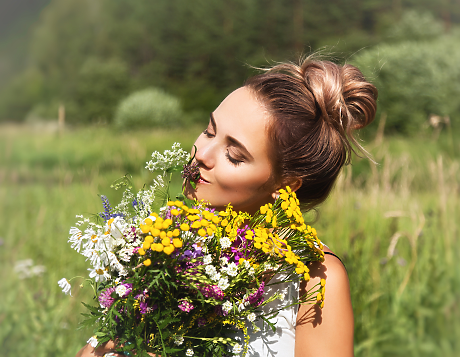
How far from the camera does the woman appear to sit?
1.27 meters

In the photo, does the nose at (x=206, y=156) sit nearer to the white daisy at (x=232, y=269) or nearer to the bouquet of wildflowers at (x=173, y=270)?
the bouquet of wildflowers at (x=173, y=270)

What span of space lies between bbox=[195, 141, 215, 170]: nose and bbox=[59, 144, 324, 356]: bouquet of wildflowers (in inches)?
7.2

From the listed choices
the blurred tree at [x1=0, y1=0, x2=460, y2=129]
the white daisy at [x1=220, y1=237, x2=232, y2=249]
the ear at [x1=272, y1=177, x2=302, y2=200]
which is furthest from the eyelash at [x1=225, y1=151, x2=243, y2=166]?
the blurred tree at [x1=0, y1=0, x2=460, y2=129]

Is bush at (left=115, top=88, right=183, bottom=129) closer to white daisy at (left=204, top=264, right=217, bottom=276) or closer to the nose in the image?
the nose

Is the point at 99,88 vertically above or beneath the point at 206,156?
above

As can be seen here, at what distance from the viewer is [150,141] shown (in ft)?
29.2

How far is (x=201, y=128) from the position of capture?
38.8 ft

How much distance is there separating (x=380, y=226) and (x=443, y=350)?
108 centimetres

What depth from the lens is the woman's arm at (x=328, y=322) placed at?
4.04 ft

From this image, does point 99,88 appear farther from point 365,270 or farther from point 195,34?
point 365,270

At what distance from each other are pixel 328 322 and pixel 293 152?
0.64 metres

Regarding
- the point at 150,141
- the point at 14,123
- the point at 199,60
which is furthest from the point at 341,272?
the point at 199,60

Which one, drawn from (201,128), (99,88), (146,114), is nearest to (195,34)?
(99,88)

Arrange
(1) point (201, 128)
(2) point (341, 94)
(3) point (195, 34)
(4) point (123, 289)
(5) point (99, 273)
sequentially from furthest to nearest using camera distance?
(3) point (195, 34) < (1) point (201, 128) < (2) point (341, 94) < (5) point (99, 273) < (4) point (123, 289)
